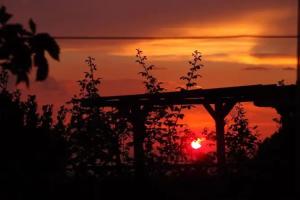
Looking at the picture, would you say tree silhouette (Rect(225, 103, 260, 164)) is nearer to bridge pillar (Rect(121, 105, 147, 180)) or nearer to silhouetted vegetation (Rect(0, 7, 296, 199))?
silhouetted vegetation (Rect(0, 7, 296, 199))

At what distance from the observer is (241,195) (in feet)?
43.0

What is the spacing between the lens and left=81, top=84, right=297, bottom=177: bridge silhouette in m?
13.8

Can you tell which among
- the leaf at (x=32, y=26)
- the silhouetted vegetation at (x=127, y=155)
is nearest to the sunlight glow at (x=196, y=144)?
the silhouetted vegetation at (x=127, y=155)

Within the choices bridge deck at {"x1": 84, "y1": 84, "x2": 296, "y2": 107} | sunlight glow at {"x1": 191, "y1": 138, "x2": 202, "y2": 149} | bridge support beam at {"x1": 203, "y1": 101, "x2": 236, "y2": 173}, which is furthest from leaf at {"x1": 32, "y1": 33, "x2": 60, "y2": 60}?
sunlight glow at {"x1": 191, "y1": 138, "x2": 202, "y2": 149}

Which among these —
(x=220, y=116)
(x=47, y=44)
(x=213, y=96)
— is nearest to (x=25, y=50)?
(x=47, y=44)

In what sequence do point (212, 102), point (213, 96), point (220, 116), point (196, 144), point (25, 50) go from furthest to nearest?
1. point (196, 144)
2. point (212, 102)
3. point (220, 116)
4. point (213, 96)
5. point (25, 50)

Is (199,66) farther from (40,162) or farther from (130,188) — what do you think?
(40,162)

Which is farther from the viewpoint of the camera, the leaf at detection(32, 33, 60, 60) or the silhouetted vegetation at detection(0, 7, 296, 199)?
the silhouetted vegetation at detection(0, 7, 296, 199)

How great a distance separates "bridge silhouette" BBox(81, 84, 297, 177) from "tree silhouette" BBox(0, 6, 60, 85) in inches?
360

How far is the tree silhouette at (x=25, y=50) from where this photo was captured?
495 cm

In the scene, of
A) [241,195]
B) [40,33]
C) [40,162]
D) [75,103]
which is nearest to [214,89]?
[241,195]

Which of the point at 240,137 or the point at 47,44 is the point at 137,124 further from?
the point at 47,44

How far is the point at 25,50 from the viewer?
498 centimetres

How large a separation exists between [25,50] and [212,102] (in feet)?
34.9
